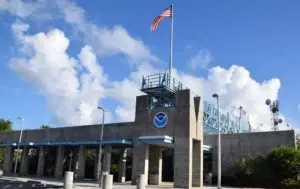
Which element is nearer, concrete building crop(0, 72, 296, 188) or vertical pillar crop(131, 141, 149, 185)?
concrete building crop(0, 72, 296, 188)

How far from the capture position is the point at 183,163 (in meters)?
33.3

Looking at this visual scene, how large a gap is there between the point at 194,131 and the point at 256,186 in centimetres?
976

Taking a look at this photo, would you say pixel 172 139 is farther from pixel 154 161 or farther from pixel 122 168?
pixel 122 168

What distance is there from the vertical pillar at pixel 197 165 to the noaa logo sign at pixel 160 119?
3.86m

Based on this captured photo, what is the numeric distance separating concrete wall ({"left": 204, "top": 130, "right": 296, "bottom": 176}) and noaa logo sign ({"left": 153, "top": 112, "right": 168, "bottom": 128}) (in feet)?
32.1

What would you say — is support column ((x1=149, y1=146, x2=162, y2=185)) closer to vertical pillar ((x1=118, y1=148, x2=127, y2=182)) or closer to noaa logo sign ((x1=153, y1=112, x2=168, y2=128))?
noaa logo sign ((x1=153, y1=112, x2=168, y2=128))

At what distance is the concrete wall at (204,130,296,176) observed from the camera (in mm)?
37697

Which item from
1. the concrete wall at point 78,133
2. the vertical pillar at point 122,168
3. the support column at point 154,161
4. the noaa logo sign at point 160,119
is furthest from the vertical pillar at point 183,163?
the vertical pillar at point 122,168

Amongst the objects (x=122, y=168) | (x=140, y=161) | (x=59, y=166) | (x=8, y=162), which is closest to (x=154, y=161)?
(x=140, y=161)

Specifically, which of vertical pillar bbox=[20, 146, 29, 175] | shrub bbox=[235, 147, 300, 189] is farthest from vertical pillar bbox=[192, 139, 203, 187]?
vertical pillar bbox=[20, 146, 29, 175]

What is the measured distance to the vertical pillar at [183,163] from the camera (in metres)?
33.0

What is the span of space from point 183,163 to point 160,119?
17.0 ft

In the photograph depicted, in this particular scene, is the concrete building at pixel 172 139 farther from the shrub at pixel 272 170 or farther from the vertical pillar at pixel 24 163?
the vertical pillar at pixel 24 163

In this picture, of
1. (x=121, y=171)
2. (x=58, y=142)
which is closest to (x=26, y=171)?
(x=58, y=142)
